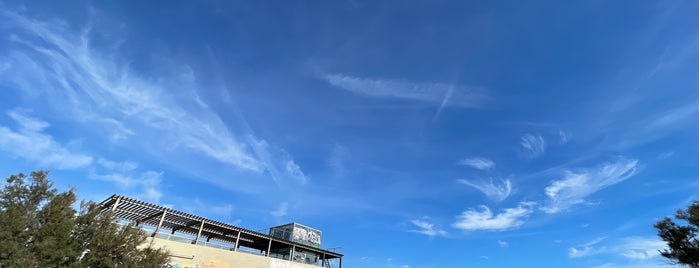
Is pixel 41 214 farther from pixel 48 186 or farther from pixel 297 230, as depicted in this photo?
pixel 297 230

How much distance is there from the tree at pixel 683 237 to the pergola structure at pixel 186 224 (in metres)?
33.3

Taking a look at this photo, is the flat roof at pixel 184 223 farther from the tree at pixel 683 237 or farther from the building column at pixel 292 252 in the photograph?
the tree at pixel 683 237

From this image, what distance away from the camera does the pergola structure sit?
1169 inches

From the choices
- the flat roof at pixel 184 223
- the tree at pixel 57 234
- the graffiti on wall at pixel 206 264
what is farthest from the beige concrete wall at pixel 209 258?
the tree at pixel 57 234

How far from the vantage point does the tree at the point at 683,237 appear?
17578mm

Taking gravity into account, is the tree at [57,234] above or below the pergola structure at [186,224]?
below

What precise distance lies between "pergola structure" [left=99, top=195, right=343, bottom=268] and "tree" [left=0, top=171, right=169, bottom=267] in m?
7.30

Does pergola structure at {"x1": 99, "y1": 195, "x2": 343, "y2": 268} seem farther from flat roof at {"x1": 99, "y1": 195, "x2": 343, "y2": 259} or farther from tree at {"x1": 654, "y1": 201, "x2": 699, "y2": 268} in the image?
tree at {"x1": 654, "y1": 201, "x2": 699, "y2": 268}

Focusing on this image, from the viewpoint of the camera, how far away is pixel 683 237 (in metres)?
18.4

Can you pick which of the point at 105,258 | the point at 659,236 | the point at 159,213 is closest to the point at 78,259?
the point at 105,258

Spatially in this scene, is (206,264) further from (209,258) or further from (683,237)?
(683,237)

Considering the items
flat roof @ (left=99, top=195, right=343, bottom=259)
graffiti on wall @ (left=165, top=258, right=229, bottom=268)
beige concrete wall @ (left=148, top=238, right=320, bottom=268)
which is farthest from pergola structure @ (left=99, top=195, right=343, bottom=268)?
graffiti on wall @ (left=165, top=258, right=229, bottom=268)

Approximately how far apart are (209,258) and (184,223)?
4.59 meters

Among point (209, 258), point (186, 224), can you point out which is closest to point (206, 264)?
point (209, 258)
